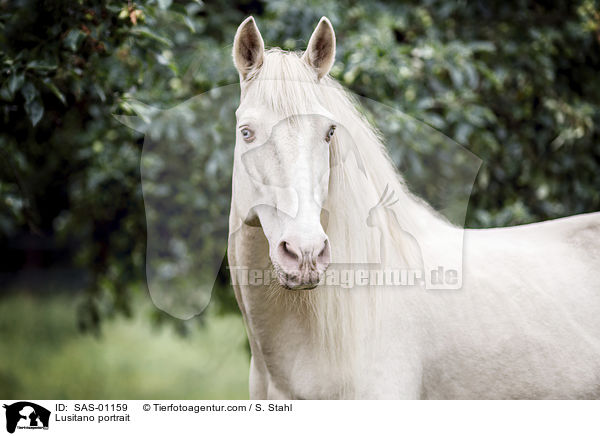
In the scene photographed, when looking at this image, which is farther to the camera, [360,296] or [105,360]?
[105,360]

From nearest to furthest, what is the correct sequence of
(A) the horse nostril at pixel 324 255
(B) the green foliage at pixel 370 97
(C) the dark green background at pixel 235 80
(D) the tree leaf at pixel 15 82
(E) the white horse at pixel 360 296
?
(A) the horse nostril at pixel 324 255
(E) the white horse at pixel 360 296
(D) the tree leaf at pixel 15 82
(C) the dark green background at pixel 235 80
(B) the green foliage at pixel 370 97

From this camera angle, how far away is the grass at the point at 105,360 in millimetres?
4848

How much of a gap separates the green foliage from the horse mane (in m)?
0.97

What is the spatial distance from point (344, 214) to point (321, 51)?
1.70ft

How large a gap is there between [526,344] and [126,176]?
2467 mm

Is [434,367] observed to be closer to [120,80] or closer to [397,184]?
[397,184]

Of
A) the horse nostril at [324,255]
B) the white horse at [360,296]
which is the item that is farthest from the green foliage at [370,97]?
the horse nostril at [324,255]

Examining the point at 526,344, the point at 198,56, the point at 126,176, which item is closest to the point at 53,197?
the point at 126,176

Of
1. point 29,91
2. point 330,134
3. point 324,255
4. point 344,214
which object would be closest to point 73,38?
point 29,91

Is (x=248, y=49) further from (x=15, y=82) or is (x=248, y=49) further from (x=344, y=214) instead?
(x=15, y=82)

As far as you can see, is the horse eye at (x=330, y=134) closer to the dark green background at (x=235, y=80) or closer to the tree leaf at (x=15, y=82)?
the dark green background at (x=235, y=80)

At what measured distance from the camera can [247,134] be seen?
1.56m

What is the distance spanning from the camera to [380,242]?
171cm
